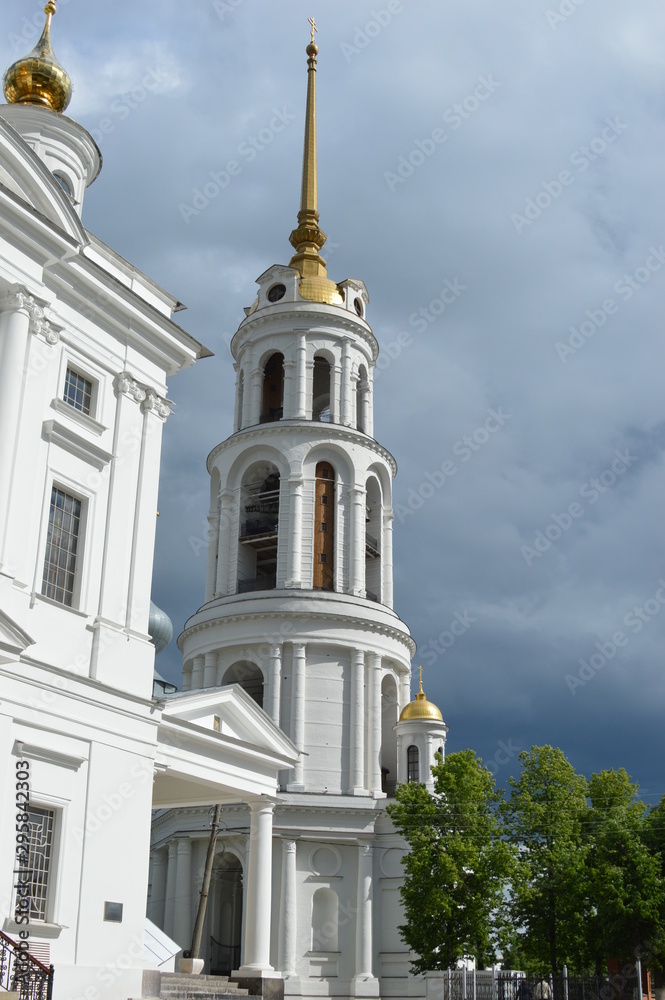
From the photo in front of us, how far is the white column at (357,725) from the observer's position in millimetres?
43844

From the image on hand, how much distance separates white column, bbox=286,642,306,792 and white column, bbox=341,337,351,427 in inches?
437

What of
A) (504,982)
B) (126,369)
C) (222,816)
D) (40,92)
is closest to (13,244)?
(126,369)

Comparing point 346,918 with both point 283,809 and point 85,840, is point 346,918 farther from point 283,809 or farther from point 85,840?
point 85,840

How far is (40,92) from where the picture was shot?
24.8 meters

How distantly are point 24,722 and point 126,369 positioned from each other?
303 inches

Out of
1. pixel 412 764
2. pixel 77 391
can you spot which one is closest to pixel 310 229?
pixel 412 764

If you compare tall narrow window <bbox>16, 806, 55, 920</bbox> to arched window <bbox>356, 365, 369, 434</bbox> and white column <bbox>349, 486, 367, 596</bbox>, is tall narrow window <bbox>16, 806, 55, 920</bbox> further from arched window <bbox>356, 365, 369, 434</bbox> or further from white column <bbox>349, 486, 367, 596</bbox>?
arched window <bbox>356, 365, 369, 434</bbox>

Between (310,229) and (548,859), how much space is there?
32.9 meters

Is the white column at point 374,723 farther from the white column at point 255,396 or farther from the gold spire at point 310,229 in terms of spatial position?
the gold spire at point 310,229

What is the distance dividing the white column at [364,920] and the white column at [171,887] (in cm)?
741

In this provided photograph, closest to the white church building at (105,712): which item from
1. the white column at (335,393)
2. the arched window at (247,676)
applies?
the arched window at (247,676)

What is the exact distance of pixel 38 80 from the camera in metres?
24.7

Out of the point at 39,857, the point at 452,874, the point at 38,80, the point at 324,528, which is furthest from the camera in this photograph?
the point at 324,528

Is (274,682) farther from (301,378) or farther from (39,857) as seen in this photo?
(39,857)
